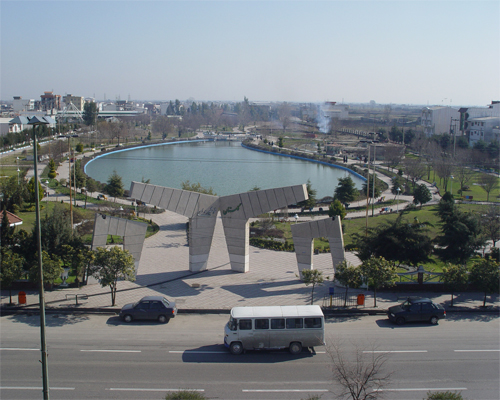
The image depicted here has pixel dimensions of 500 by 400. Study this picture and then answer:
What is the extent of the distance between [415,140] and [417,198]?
31.9 m

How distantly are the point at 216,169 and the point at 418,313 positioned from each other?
131ft

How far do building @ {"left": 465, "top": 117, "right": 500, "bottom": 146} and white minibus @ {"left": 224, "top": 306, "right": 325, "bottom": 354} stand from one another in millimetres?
49096

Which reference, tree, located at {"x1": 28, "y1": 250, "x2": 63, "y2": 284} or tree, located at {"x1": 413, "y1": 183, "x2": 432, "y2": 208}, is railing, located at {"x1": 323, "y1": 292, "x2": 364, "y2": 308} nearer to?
tree, located at {"x1": 28, "y1": 250, "x2": 63, "y2": 284}

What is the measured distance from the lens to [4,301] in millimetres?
13016

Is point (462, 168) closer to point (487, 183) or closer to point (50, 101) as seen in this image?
point (487, 183)

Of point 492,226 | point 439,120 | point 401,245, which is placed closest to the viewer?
point 401,245

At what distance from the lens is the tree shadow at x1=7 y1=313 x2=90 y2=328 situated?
1170cm

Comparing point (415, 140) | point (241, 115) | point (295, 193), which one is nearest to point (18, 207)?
point (295, 193)

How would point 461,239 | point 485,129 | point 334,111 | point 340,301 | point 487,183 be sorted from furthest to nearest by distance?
1. point 334,111
2. point 485,129
3. point 487,183
4. point 461,239
5. point 340,301

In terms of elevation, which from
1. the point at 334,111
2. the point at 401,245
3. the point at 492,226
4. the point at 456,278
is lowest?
the point at 456,278

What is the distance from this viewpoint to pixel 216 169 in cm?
5022

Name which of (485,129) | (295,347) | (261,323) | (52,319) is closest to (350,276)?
(295,347)

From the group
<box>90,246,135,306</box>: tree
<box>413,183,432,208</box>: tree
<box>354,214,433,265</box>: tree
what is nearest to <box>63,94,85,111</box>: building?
<box>413,183,432,208</box>: tree

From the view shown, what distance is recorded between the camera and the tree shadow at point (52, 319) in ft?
38.4
